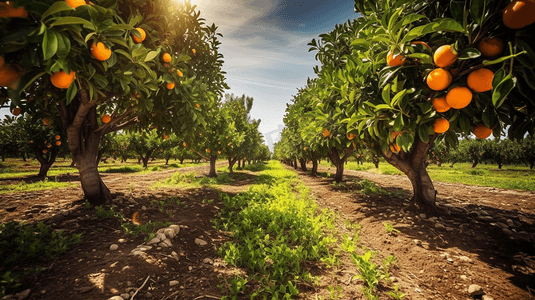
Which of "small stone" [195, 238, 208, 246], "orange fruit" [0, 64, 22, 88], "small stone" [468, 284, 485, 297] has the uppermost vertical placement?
"orange fruit" [0, 64, 22, 88]

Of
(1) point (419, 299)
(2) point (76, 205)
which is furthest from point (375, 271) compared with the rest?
(2) point (76, 205)

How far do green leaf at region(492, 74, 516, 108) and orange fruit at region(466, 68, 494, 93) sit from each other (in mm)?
294

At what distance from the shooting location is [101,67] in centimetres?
204

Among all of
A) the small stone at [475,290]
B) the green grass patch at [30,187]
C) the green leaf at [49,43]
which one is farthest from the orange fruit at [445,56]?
the green grass patch at [30,187]

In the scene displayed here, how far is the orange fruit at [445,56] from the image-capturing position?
1.77m

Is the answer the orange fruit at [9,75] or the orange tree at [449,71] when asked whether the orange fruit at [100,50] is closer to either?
the orange fruit at [9,75]

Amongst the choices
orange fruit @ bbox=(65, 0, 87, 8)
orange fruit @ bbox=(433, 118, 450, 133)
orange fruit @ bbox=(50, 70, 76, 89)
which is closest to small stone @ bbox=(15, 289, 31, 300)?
orange fruit @ bbox=(50, 70, 76, 89)

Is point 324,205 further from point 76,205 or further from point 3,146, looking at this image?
point 3,146

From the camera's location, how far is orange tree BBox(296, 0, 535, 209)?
62.7 inches

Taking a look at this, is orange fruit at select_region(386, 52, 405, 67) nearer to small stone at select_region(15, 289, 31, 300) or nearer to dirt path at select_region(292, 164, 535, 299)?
dirt path at select_region(292, 164, 535, 299)

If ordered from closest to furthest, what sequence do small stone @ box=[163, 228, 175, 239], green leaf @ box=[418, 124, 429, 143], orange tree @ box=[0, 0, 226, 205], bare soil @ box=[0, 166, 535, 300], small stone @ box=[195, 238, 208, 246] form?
orange tree @ box=[0, 0, 226, 205] → bare soil @ box=[0, 166, 535, 300] → green leaf @ box=[418, 124, 429, 143] → small stone @ box=[163, 228, 175, 239] → small stone @ box=[195, 238, 208, 246]

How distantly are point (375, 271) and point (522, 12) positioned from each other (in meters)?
3.08

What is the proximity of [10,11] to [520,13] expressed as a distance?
12.0ft

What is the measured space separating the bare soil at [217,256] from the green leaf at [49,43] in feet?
7.45
